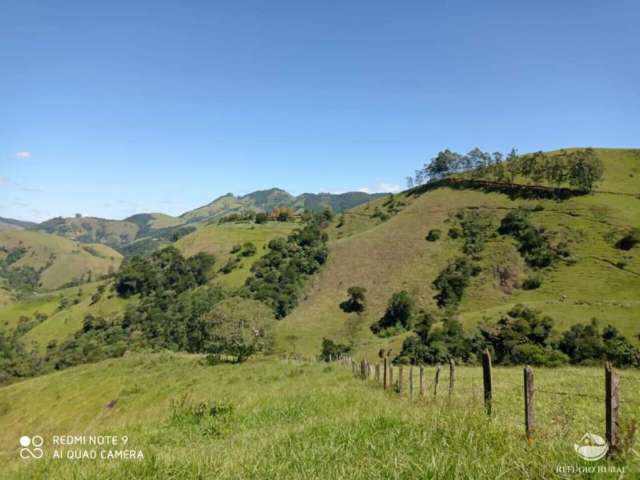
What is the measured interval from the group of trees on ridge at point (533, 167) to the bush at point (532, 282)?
40458 mm

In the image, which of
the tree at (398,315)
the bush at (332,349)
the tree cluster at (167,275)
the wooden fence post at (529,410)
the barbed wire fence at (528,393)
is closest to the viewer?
the barbed wire fence at (528,393)

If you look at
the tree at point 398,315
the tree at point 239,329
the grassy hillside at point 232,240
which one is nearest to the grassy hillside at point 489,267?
the tree at point 398,315

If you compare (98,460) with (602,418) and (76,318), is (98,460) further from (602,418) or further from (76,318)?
(76,318)

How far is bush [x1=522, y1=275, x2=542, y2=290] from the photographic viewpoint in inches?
3115

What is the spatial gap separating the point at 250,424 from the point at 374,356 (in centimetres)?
5323

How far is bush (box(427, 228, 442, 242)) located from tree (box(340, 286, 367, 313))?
24352 mm

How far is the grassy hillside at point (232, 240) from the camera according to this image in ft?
474

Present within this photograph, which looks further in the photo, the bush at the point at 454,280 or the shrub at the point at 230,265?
the shrub at the point at 230,265

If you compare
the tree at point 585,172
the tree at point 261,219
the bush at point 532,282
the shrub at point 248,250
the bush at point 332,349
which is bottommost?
the bush at point 332,349

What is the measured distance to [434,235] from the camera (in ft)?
342

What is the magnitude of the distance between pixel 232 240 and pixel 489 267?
353 ft

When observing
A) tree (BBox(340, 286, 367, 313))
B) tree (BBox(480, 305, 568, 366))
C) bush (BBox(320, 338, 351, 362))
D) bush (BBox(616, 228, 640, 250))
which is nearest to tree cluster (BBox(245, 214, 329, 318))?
tree (BBox(340, 286, 367, 313))

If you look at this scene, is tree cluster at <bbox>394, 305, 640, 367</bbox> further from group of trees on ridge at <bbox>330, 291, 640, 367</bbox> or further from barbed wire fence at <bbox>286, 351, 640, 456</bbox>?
barbed wire fence at <bbox>286, 351, 640, 456</bbox>

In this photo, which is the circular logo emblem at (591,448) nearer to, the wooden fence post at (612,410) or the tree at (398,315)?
the wooden fence post at (612,410)
